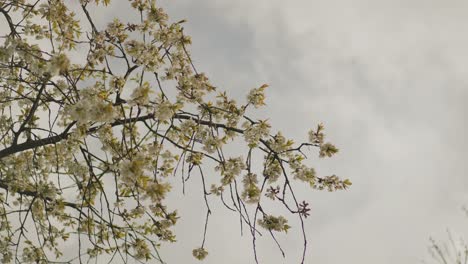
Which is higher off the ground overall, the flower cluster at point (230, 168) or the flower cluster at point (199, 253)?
the flower cluster at point (230, 168)

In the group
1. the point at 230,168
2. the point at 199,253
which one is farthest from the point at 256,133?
the point at 199,253

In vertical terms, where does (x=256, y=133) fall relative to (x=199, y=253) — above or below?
above

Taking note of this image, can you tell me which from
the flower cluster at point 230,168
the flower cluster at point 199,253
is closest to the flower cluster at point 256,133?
the flower cluster at point 230,168

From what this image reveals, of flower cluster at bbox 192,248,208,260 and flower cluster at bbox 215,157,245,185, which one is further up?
flower cluster at bbox 215,157,245,185

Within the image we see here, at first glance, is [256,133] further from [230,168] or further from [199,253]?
[199,253]

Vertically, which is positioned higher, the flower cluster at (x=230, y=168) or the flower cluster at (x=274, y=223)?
the flower cluster at (x=230, y=168)

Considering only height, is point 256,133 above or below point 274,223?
above

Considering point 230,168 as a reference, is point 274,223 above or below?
below

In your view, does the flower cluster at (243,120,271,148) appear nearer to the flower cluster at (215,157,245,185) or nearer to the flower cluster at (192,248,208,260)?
the flower cluster at (215,157,245,185)

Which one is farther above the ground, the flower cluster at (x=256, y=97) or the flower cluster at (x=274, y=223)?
the flower cluster at (x=256, y=97)

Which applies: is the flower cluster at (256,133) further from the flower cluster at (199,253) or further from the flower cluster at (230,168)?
the flower cluster at (199,253)

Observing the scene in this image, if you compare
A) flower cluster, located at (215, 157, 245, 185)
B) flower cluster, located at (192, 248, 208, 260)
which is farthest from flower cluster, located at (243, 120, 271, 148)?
flower cluster, located at (192, 248, 208, 260)

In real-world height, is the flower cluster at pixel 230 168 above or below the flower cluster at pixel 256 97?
below

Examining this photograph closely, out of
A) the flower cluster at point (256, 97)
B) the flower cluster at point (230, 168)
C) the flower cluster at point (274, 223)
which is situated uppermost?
the flower cluster at point (256, 97)
